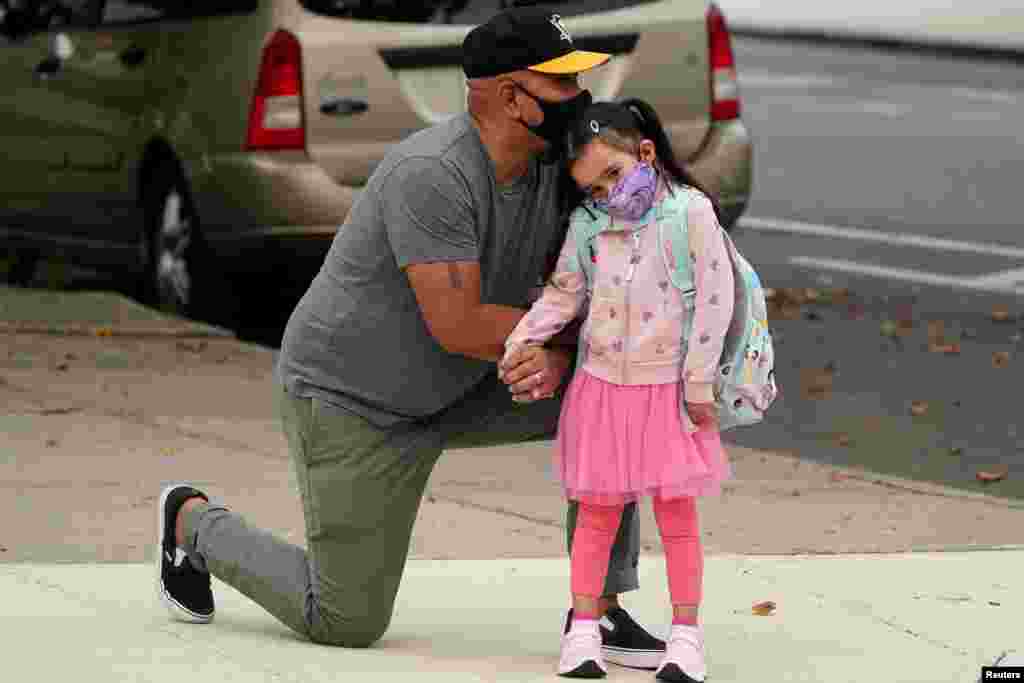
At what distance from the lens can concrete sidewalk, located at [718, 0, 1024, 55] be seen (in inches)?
953

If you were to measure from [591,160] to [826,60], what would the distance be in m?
18.7

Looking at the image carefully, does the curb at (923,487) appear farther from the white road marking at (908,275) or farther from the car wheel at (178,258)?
the white road marking at (908,275)

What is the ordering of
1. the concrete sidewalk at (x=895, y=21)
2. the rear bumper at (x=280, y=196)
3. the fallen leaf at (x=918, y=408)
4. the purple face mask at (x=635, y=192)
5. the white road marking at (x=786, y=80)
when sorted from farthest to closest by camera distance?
the concrete sidewalk at (x=895, y=21), the white road marking at (x=786, y=80), the rear bumper at (x=280, y=196), the fallen leaf at (x=918, y=408), the purple face mask at (x=635, y=192)

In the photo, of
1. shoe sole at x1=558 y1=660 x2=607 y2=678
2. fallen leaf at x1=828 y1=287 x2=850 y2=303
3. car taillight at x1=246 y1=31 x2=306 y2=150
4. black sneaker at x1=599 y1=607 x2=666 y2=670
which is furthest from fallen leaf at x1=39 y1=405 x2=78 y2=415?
fallen leaf at x1=828 y1=287 x2=850 y2=303

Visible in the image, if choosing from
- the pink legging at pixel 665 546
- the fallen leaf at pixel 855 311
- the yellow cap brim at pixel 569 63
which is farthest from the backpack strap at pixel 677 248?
the fallen leaf at pixel 855 311

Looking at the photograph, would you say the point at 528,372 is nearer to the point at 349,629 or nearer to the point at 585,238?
the point at 585,238

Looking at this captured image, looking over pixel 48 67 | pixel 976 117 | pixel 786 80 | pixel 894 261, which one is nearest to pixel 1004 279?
pixel 894 261

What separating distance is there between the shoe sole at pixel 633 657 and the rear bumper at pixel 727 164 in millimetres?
5026

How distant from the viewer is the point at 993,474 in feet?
28.3

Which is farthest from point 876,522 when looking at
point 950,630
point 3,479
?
point 3,479

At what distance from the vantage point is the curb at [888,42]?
23.5 meters

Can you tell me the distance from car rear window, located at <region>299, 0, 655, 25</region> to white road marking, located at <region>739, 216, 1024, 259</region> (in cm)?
332

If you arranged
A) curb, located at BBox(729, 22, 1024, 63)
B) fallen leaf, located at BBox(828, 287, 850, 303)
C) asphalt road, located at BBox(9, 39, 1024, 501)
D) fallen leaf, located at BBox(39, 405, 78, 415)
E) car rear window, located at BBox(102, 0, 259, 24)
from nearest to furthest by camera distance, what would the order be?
fallen leaf, located at BBox(39, 405, 78, 415), asphalt road, located at BBox(9, 39, 1024, 501), car rear window, located at BBox(102, 0, 259, 24), fallen leaf, located at BBox(828, 287, 850, 303), curb, located at BBox(729, 22, 1024, 63)

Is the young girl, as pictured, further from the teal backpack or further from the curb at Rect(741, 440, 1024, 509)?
the curb at Rect(741, 440, 1024, 509)
